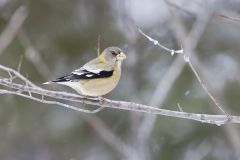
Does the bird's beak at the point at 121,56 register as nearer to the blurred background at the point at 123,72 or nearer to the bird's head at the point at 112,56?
the bird's head at the point at 112,56

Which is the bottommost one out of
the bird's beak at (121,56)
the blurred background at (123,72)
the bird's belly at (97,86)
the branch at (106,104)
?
the branch at (106,104)

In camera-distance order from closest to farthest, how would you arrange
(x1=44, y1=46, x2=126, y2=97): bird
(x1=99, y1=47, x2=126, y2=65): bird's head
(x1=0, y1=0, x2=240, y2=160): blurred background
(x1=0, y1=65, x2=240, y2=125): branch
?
(x1=0, y1=65, x2=240, y2=125): branch → (x1=44, y1=46, x2=126, y2=97): bird → (x1=99, y1=47, x2=126, y2=65): bird's head → (x1=0, y1=0, x2=240, y2=160): blurred background

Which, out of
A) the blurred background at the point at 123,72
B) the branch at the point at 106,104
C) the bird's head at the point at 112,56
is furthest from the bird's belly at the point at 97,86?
the blurred background at the point at 123,72

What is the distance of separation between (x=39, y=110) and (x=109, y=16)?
4.89 ft

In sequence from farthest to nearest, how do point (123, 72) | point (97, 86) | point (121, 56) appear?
1. point (123, 72)
2. point (121, 56)
3. point (97, 86)

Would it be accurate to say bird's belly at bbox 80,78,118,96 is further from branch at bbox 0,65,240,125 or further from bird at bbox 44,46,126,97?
branch at bbox 0,65,240,125

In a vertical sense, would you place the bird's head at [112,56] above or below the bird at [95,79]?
above

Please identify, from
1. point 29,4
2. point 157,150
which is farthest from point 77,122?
point 29,4

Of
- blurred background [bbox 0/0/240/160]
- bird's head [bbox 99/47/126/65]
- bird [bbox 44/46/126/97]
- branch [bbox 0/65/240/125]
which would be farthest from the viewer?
blurred background [bbox 0/0/240/160]

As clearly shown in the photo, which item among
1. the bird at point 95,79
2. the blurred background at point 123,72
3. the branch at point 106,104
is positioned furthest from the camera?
the blurred background at point 123,72

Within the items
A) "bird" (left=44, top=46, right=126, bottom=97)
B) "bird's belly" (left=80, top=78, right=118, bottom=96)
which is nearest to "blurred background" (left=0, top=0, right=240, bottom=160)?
"bird" (left=44, top=46, right=126, bottom=97)

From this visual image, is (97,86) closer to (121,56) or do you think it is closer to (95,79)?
(95,79)

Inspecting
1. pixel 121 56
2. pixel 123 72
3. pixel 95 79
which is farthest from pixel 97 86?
pixel 123 72

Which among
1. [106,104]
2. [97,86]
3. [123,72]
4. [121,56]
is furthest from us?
[123,72]
